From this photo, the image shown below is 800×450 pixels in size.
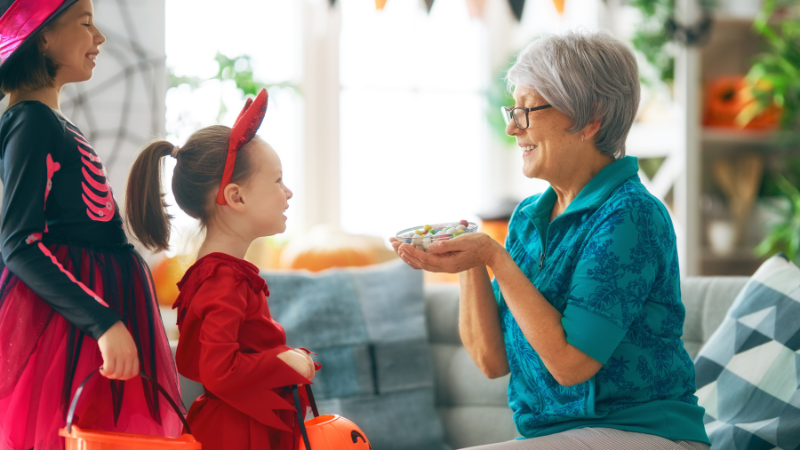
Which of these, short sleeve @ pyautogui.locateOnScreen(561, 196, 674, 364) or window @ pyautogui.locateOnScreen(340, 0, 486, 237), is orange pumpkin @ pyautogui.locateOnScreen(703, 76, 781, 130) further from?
short sleeve @ pyautogui.locateOnScreen(561, 196, 674, 364)

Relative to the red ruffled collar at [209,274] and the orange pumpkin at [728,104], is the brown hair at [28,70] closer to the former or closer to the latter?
the red ruffled collar at [209,274]

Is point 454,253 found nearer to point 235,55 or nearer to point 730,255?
point 235,55

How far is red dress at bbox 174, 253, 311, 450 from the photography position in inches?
41.4

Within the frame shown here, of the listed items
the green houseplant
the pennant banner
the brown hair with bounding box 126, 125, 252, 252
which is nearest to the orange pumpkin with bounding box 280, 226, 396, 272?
the pennant banner

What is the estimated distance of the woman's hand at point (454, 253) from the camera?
123cm

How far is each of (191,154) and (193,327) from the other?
1.01 ft

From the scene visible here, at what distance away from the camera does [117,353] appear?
0.98m

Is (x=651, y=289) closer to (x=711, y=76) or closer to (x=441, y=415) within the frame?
(x=441, y=415)

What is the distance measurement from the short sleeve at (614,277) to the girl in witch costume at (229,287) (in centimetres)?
49

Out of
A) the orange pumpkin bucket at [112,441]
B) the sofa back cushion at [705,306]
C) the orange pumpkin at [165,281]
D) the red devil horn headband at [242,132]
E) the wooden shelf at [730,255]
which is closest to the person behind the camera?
the orange pumpkin bucket at [112,441]

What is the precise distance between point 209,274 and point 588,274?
0.67 metres

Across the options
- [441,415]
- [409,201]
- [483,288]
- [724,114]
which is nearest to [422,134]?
[409,201]

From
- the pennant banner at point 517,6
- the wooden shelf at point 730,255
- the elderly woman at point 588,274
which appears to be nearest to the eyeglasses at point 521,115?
the elderly woman at point 588,274

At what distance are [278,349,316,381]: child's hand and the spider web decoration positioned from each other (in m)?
1.36
